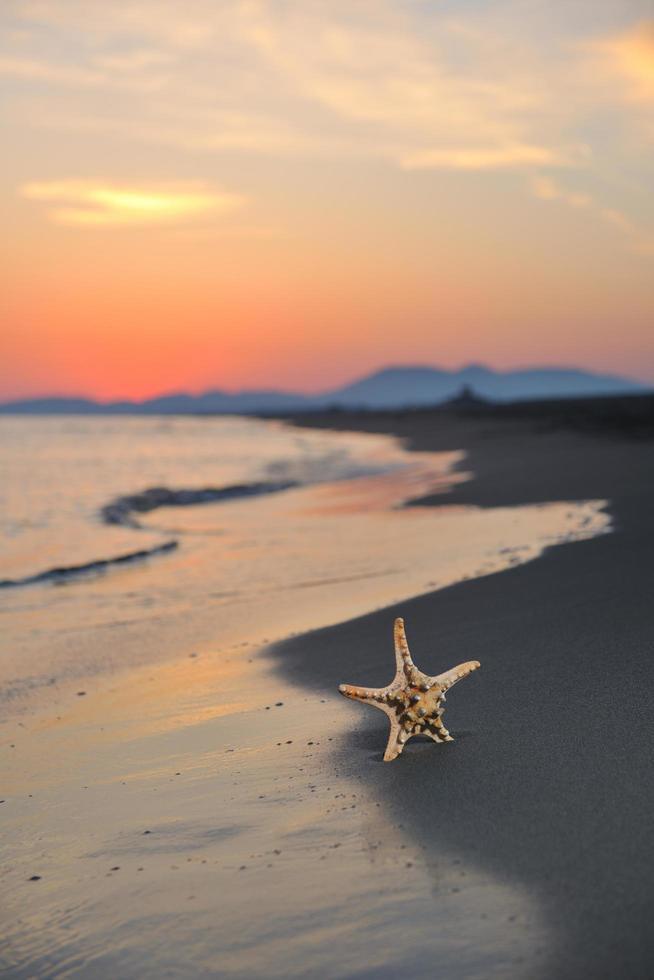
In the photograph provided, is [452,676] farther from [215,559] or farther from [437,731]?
[215,559]

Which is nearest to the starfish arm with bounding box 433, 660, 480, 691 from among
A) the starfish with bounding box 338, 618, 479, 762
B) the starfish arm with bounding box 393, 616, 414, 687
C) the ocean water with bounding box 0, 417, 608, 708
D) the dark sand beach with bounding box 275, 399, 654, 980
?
the starfish with bounding box 338, 618, 479, 762

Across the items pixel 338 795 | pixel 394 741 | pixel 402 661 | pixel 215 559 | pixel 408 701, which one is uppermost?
pixel 215 559

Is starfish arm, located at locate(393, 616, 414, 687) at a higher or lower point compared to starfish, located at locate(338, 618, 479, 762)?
higher

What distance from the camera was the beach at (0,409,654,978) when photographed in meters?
3.61

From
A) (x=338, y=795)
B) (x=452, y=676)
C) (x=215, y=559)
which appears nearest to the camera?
(x=338, y=795)

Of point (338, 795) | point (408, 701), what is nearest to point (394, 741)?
point (408, 701)

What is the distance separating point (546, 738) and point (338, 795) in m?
1.11

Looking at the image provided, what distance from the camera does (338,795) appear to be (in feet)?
16.0

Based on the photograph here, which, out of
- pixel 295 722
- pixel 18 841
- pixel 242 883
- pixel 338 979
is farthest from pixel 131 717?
pixel 338 979

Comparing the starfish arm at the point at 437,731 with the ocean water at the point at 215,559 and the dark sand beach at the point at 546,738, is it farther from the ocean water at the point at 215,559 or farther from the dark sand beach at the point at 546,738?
the ocean water at the point at 215,559

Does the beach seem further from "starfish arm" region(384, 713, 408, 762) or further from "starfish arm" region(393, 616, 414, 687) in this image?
"starfish arm" region(393, 616, 414, 687)

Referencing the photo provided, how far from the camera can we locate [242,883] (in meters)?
4.08

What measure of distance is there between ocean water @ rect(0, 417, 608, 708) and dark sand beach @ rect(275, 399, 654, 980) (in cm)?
120

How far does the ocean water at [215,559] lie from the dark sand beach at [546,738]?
1.20 metres
